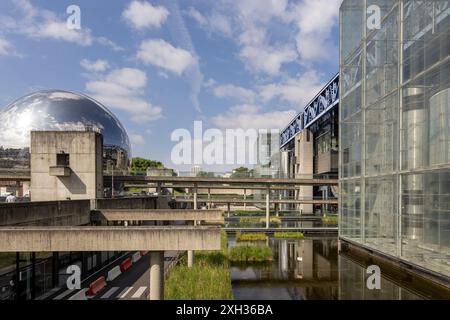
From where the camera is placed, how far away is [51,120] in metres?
57.8

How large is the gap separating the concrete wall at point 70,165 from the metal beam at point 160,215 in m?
4.37

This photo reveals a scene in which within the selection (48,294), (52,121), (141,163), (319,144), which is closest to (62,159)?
(48,294)

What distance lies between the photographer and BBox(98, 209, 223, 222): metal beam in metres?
20.2

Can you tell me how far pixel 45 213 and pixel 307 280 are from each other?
15.4 meters

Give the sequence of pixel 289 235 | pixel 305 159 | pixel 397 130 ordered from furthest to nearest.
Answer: pixel 305 159, pixel 289 235, pixel 397 130

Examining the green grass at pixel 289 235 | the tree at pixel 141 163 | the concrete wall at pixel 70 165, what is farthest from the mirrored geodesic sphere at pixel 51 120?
the green grass at pixel 289 235

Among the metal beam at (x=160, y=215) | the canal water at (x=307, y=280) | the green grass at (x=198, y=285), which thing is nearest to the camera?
the green grass at (x=198, y=285)

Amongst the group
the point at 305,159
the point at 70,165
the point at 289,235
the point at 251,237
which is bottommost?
the point at 289,235

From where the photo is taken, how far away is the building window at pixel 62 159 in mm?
24230

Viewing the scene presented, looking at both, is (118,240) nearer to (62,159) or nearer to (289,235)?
(62,159)

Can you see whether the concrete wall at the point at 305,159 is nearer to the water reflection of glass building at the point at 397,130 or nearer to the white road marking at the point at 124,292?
the water reflection of glass building at the point at 397,130

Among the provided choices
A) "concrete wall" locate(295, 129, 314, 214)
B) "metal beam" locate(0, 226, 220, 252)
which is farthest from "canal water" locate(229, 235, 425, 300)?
"concrete wall" locate(295, 129, 314, 214)

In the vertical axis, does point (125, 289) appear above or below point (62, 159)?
below

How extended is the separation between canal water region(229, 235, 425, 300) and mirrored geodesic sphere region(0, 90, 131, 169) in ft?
126
